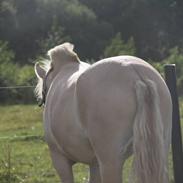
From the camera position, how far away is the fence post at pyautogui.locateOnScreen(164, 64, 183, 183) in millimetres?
5832

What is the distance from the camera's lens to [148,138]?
4.27m

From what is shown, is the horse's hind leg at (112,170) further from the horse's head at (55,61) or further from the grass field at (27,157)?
the grass field at (27,157)

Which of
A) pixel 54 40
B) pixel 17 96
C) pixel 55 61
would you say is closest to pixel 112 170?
Answer: pixel 55 61

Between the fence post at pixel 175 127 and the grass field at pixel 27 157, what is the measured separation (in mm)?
899

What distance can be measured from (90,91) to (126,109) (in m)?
0.33

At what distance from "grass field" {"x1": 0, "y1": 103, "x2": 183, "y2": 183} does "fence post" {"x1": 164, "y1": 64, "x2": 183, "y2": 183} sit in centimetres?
90

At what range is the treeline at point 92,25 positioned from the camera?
48.7 meters

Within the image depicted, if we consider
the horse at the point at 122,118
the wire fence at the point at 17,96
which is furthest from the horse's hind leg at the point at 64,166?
the wire fence at the point at 17,96

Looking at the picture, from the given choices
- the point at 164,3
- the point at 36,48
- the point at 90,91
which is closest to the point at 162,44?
the point at 164,3

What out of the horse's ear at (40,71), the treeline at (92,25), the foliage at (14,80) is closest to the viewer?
the horse's ear at (40,71)

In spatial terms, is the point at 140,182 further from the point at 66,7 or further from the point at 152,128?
the point at 66,7

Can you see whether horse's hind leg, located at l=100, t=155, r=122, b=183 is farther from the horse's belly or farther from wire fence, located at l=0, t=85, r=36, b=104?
wire fence, located at l=0, t=85, r=36, b=104

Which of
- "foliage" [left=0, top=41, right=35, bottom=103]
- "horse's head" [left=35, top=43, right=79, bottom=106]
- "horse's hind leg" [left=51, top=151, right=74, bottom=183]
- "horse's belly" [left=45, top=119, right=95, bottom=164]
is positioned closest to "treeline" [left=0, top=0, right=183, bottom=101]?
"foliage" [left=0, top=41, right=35, bottom=103]

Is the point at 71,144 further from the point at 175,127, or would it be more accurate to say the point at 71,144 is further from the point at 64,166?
the point at 175,127
